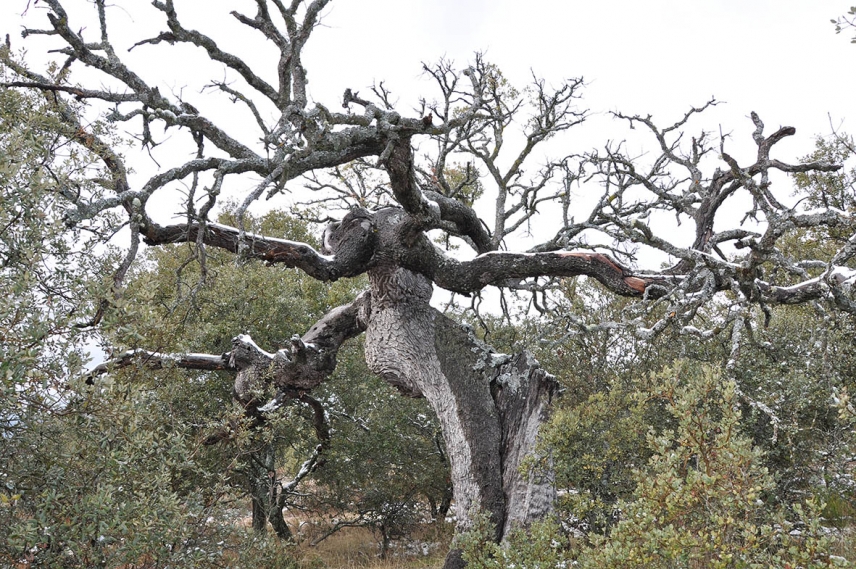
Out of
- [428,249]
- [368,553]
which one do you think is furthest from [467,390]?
[368,553]

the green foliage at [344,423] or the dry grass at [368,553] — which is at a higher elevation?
the green foliage at [344,423]

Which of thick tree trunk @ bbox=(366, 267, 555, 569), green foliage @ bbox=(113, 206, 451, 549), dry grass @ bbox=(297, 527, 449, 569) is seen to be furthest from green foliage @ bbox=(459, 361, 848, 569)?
green foliage @ bbox=(113, 206, 451, 549)

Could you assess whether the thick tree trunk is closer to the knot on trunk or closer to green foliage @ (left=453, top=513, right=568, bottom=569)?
the knot on trunk

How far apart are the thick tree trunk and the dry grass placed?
3.58 metres

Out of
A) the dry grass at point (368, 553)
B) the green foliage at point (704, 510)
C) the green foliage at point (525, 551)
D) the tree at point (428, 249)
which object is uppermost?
the tree at point (428, 249)

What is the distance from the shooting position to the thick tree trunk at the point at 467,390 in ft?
20.8

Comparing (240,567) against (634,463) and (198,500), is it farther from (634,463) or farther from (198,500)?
(634,463)

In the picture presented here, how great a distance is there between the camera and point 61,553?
296 cm

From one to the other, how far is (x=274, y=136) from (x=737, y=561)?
4427mm

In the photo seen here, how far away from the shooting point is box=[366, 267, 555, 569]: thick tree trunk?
6344mm

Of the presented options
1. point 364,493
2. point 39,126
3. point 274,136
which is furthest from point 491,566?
point 364,493

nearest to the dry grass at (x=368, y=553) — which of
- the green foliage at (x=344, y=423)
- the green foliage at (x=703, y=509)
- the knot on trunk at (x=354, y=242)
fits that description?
the green foliage at (x=344, y=423)

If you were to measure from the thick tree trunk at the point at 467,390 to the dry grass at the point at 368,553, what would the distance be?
11.7 ft

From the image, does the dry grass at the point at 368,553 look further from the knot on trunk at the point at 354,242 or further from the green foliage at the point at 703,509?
the green foliage at the point at 703,509
